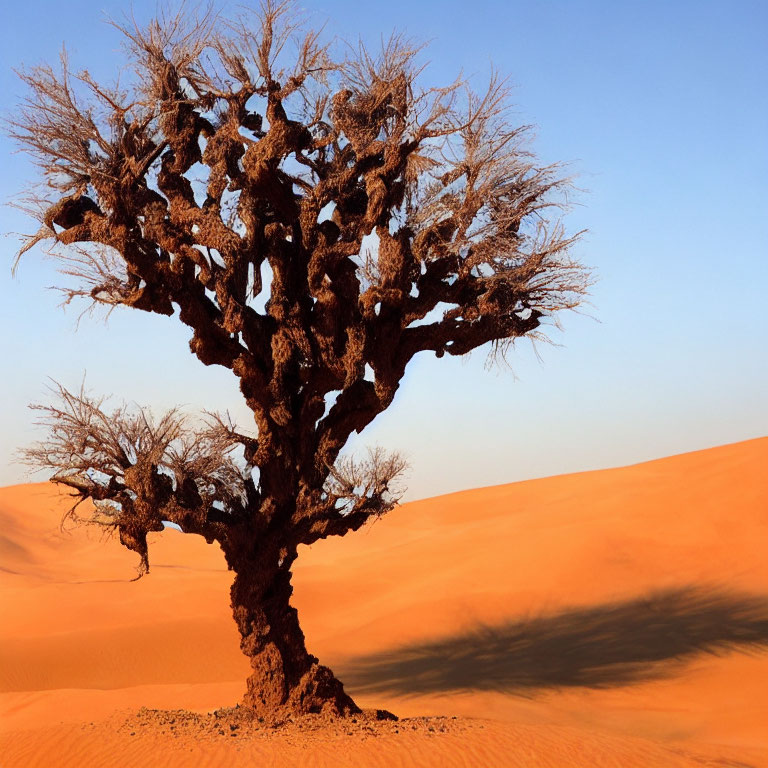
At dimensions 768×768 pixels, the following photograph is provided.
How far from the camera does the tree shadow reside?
1886 cm

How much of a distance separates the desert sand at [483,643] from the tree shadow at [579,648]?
0.08 metres

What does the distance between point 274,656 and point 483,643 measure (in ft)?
35.6

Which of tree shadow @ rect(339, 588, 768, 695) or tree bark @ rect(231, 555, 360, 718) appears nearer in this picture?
tree bark @ rect(231, 555, 360, 718)

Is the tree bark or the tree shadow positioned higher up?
the tree bark

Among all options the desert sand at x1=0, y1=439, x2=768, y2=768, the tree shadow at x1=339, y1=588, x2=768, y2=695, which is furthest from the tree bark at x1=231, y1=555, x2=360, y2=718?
the tree shadow at x1=339, y1=588, x2=768, y2=695

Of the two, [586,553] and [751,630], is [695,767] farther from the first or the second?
[586,553]

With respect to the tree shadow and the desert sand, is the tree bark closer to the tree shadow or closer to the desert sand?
the desert sand

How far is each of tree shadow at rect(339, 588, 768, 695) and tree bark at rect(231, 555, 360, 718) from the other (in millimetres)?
5362

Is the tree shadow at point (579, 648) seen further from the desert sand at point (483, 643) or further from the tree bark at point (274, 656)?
the tree bark at point (274, 656)

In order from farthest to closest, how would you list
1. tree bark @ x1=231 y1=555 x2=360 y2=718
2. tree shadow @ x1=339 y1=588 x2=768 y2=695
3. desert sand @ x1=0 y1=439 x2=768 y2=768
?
tree shadow @ x1=339 y1=588 x2=768 y2=695, tree bark @ x1=231 y1=555 x2=360 y2=718, desert sand @ x1=0 y1=439 x2=768 y2=768

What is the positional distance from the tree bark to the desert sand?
0.82 meters

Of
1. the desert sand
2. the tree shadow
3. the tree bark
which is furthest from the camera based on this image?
the tree shadow

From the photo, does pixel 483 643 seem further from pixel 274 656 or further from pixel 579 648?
pixel 274 656

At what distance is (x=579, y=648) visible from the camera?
21.3 metres
